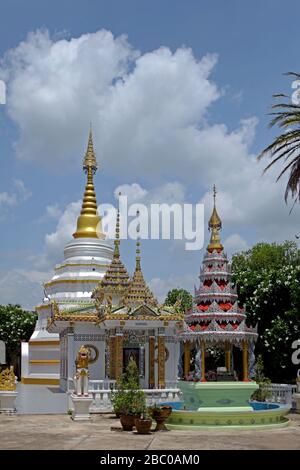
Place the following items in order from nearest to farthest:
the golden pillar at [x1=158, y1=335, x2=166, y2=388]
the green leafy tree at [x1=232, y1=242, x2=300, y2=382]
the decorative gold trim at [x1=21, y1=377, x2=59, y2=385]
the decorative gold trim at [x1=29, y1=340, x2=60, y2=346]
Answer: the golden pillar at [x1=158, y1=335, x2=166, y2=388] → the green leafy tree at [x1=232, y1=242, x2=300, y2=382] → the decorative gold trim at [x1=21, y1=377, x2=59, y2=385] → the decorative gold trim at [x1=29, y1=340, x2=60, y2=346]

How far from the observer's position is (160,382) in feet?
104

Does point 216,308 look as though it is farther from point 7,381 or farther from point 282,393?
point 7,381

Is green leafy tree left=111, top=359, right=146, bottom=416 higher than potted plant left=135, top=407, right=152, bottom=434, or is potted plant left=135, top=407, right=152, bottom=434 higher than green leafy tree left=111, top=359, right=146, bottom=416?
green leafy tree left=111, top=359, right=146, bottom=416

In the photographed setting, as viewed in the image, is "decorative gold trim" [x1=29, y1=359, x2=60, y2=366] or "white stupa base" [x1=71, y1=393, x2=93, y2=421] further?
"decorative gold trim" [x1=29, y1=359, x2=60, y2=366]

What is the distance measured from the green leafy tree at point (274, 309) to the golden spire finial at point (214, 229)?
32.4ft

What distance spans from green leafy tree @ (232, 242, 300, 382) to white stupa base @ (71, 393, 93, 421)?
15.3m

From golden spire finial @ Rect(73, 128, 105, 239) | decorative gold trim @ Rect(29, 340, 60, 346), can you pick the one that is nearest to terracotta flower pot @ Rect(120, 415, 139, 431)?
decorative gold trim @ Rect(29, 340, 60, 346)

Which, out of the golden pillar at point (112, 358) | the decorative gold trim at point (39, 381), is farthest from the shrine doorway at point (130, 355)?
the decorative gold trim at point (39, 381)

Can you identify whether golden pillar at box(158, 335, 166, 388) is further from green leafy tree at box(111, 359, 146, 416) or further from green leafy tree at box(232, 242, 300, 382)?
green leafy tree at box(111, 359, 146, 416)

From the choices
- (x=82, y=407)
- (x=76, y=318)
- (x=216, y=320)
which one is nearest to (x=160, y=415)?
(x=82, y=407)

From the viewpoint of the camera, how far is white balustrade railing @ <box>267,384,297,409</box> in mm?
28062

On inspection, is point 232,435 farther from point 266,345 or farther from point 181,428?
point 266,345

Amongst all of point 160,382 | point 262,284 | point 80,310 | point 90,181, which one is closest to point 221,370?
point 160,382

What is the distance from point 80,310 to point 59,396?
4.49 m
